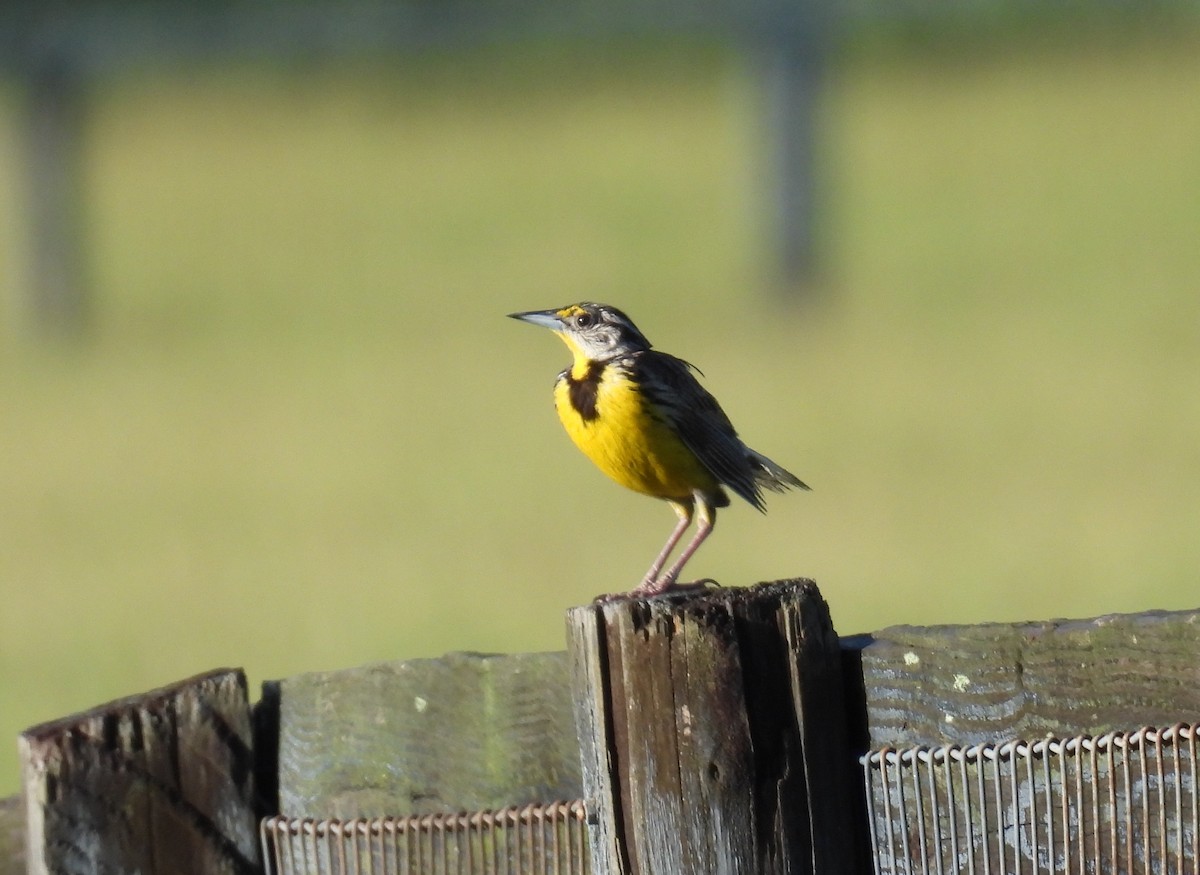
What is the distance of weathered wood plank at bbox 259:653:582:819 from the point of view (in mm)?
3266

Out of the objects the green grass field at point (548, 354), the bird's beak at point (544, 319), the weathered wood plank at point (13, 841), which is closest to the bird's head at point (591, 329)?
the bird's beak at point (544, 319)

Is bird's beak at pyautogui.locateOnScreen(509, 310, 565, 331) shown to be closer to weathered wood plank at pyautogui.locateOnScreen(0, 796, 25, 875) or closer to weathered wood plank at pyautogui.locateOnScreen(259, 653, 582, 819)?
weathered wood plank at pyautogui.locateOnScreen(259, 653, 582, 819)

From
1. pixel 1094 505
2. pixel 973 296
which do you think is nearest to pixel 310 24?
pixel 973 296

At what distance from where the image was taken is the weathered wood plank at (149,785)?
330 cm

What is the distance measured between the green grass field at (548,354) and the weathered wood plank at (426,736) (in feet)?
18.2

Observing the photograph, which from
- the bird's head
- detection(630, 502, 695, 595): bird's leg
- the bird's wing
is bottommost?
detection(630, 502, 695, 595): bird's leg

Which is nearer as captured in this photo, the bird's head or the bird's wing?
the bird's wing

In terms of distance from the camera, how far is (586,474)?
A: 52.7ft

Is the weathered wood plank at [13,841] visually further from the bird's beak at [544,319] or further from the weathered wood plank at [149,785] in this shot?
the bird's beak at [544,319]

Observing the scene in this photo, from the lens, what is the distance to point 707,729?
2.94 m

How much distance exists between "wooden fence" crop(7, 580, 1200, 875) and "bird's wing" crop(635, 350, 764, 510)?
218 cm

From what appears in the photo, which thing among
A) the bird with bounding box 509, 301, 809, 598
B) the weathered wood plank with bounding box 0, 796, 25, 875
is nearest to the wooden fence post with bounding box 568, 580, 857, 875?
the weathered wood plank with bounding box 0, 796, 25, 875

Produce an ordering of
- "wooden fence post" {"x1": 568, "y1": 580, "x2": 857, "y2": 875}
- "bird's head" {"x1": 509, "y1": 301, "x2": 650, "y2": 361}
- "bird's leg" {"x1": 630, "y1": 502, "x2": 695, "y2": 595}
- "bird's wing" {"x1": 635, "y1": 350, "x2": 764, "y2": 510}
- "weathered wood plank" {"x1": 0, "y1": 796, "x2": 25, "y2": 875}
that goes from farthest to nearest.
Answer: "bird's head" {"x1": 509, "y1": 301, "x2": 650, "y2": 361}
"bird's wing" {"x1": 635, "y1": 350, "x2": 764, "y2": 510}
"bird's leg" {"x1": 630, "y1": 502, "x2": 695, "y2": 595}
"weathered wood plank" {"x1": 0, "y1": 796, "x2": 25, "y2": 875}
"wooden fence post" {"x1": 568, "y1": 580, "x2": 857, "y2": 875}

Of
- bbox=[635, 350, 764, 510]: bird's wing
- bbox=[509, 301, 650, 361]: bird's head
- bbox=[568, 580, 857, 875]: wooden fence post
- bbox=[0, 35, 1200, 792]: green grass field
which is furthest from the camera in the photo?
bbox=[0, 35, 1200, 792]: green grass field
